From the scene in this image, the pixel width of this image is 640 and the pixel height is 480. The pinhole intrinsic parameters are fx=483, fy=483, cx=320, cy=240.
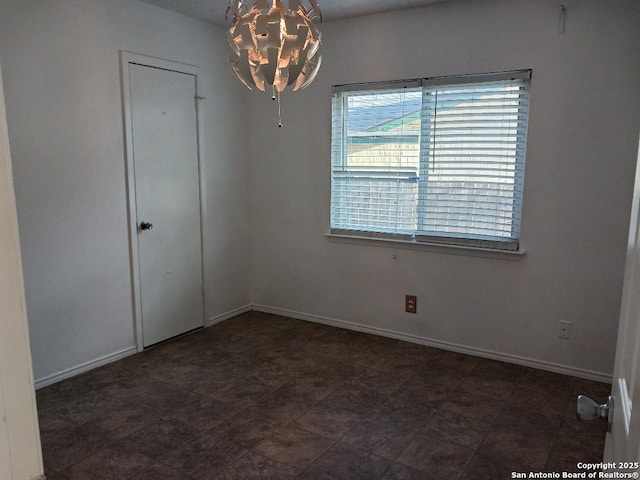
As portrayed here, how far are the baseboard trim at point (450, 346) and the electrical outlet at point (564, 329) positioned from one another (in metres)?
0.20

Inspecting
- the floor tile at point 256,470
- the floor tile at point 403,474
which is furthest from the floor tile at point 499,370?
the floor tile at point 256,470

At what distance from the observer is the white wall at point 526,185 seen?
9.43 feet

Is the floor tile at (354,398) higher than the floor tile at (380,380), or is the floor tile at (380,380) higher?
the floor tile at (380,380)

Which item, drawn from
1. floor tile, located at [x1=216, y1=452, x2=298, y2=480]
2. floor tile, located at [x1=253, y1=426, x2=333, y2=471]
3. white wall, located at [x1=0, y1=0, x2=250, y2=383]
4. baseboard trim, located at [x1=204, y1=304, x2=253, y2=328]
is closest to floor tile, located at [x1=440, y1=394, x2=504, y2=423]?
floor tile, located at [x1=253, y1=426, x2=333, y2=471]

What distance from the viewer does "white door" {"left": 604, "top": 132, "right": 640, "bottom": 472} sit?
768 mm

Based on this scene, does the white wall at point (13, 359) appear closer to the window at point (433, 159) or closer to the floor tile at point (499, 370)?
the floor tile at point (499, 370)

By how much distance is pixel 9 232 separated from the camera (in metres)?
0.72

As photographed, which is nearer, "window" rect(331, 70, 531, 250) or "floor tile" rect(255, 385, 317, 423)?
"floor tile" rect(255, 385, 317, 423)

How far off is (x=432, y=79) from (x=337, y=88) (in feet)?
2.51

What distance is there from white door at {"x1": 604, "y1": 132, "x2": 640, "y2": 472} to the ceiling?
8.99 feet

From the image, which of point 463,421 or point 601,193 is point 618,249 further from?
point 463,421

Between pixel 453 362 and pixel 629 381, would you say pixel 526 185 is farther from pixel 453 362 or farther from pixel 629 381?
pixel 629 381

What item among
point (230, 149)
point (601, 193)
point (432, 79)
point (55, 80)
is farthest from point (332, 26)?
point (601, 193)

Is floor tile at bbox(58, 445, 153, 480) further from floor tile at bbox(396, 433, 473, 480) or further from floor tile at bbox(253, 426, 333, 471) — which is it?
floor tile at bbox(396, 433, 473, 480)
